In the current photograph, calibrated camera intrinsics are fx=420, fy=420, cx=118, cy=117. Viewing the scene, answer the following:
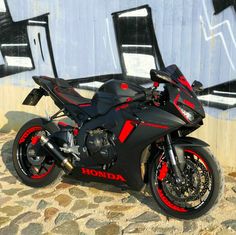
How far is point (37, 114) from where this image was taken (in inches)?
289

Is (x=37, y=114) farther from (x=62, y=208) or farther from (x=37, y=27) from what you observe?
(x=62, y=208)

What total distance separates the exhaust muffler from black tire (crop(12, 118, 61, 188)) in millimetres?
249

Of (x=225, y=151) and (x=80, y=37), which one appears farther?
(x=80, y=37)

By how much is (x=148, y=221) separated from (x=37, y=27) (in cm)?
416

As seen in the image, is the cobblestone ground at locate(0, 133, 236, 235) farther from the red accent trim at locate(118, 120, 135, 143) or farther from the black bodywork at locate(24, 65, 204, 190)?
the red accent trim at locate(118, 120, 135, 143)

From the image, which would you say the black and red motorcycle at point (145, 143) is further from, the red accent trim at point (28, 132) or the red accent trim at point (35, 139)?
the red accent trim at point (28, 132)

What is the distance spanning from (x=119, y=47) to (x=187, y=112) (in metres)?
2.67

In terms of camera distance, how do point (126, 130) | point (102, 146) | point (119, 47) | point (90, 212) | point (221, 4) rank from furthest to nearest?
Result: point (119, 47)
point (221, 4)
point (90, 212)
point (102, 146)
point (126, 130)

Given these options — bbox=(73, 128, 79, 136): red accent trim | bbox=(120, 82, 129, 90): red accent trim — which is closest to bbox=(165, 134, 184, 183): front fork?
bbox=(120, 82, 129, 90): red accent trim

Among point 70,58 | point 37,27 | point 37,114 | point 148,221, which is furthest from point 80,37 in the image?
point 148,221

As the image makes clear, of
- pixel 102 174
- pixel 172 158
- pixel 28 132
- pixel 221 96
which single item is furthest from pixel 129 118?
pixel 221 96

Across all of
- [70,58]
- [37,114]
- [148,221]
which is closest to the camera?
[148,221]

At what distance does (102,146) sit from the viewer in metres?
4.48

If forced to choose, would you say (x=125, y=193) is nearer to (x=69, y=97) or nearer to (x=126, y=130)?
(x=126, y=130)
